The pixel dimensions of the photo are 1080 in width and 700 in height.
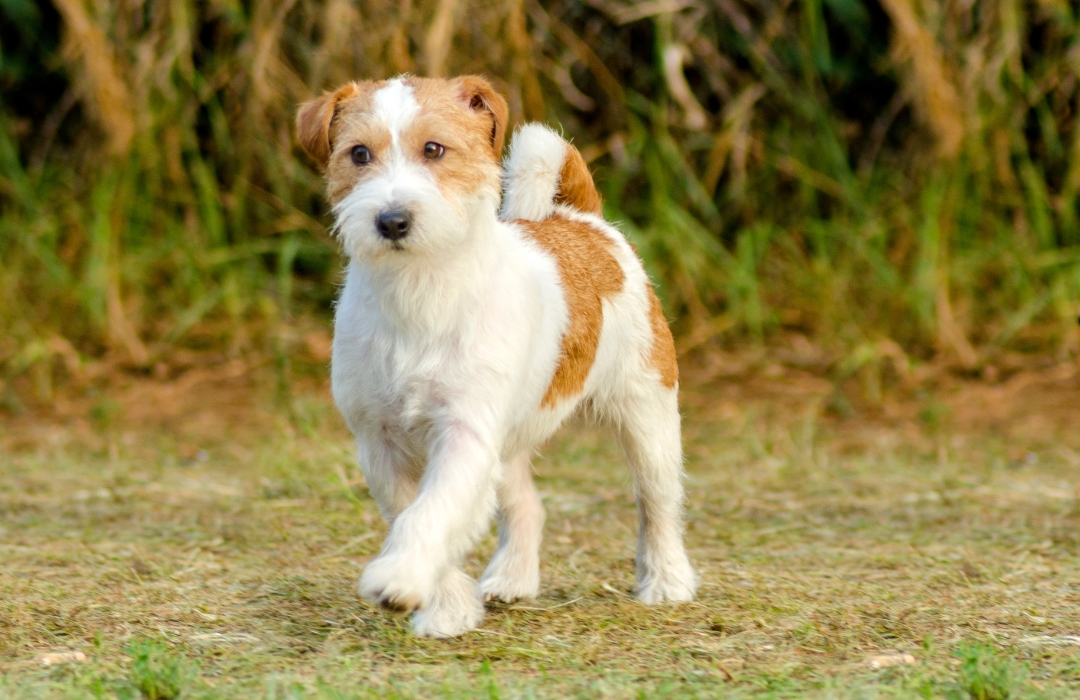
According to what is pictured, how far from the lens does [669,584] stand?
13.4ft

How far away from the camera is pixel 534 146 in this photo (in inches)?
171

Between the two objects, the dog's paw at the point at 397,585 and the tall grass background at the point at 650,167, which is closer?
the dog's paw at the point at 397,585

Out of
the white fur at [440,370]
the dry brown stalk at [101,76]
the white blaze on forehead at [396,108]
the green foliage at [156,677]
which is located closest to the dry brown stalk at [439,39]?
the dry brown stalk at [101,76]

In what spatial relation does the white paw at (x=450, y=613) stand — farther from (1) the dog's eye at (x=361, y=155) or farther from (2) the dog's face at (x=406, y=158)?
(1) the dog's eye at (x=361, y=155)

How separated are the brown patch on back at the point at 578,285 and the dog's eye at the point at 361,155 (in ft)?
2.40

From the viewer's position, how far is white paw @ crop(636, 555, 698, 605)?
4066 millimetres

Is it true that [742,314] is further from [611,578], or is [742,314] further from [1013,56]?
[611,578]

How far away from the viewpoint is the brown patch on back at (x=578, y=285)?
154 inches

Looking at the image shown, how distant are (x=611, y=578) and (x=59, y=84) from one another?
Result: 5729 millimetres

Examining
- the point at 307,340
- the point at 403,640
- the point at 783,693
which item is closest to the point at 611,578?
the point at 403,640

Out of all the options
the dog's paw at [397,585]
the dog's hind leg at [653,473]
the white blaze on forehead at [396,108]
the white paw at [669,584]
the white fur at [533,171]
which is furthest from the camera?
the white fur at [533,171]

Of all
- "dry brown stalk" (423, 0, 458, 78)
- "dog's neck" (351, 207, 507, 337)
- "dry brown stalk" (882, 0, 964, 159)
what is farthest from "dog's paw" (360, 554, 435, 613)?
"dry brown stalk" (882, 0, 964, 159)

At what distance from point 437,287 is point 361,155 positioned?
0.38m

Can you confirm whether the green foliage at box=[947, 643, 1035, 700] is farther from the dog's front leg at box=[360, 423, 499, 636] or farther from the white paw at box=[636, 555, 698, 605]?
the dog's front leg at box=[360, 423, 499, 636]
